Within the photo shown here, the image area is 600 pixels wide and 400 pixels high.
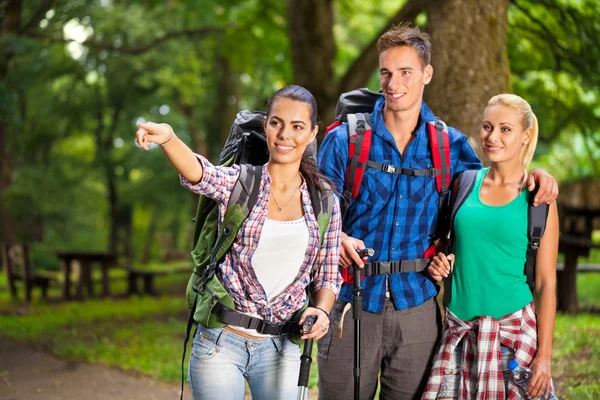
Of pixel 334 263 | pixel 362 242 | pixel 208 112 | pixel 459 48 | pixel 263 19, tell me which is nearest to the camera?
pixel 334 263

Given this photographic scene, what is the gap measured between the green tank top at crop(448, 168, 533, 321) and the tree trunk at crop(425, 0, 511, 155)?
288 centimetres

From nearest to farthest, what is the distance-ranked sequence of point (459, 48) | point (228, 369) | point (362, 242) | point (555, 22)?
point (228, 369)
point (362, 242)
point (459, 48)
point (555, 22)

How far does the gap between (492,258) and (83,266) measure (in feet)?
45.7

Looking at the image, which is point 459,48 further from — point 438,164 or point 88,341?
point 88,341

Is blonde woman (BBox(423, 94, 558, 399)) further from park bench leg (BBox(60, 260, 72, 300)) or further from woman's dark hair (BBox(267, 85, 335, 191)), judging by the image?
park bench leg (BBox(60, 260, 72, 300))

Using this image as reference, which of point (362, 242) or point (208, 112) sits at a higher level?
point (208, 112)

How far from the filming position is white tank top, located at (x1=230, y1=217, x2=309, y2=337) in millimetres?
3062

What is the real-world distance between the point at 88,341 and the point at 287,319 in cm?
771

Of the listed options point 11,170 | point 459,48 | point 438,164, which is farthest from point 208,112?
point 438,164

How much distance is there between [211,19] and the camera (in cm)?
1800

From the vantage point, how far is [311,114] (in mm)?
3205

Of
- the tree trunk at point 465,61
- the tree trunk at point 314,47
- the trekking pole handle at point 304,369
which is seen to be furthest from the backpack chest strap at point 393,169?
the tree trunk at point 314,47

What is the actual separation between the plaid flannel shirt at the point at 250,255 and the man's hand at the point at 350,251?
11.3 inches

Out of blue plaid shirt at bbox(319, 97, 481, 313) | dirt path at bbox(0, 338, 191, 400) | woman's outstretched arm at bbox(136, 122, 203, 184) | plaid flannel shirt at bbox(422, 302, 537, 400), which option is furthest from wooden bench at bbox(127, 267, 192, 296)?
woman's outstretched arm at bbox(136, 122, 203, 184)
